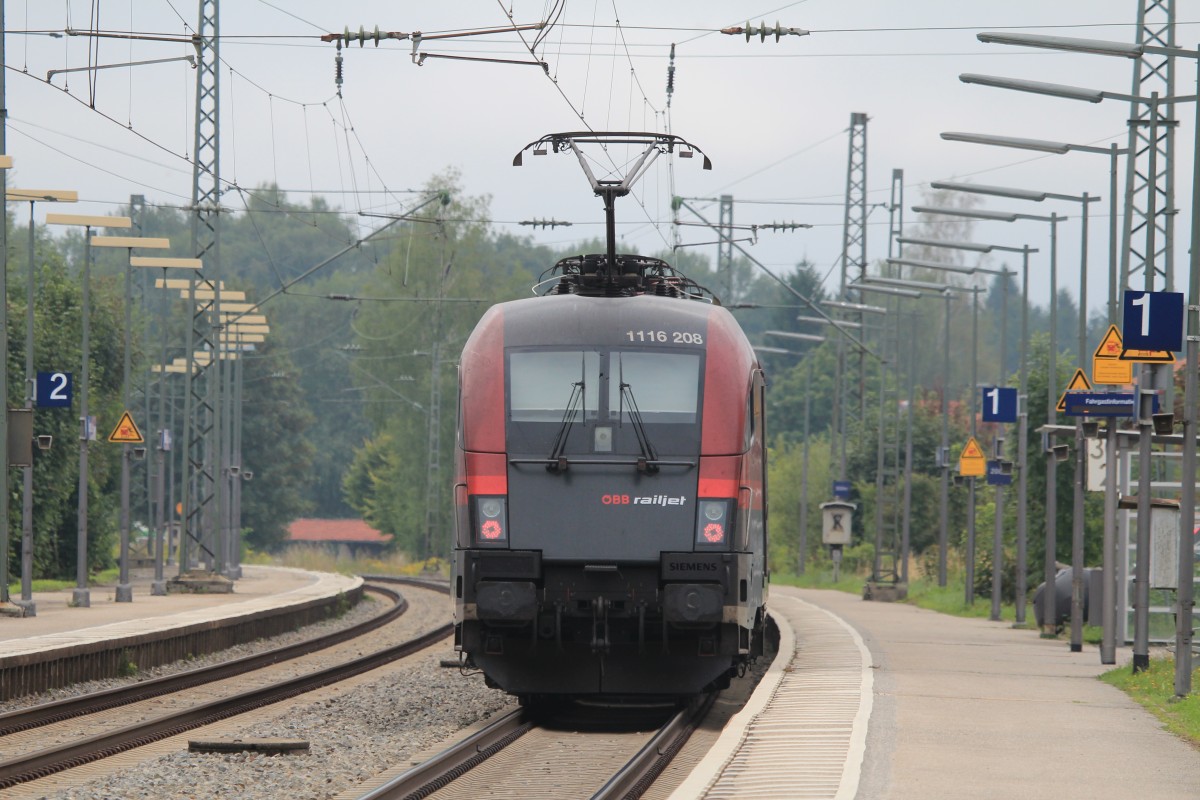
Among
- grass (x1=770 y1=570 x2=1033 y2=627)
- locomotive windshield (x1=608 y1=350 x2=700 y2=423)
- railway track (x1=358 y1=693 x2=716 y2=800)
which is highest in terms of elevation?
locomotive windshield (x1=608 y1=350 x2=700 y2=423)

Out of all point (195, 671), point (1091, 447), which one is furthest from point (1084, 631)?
point (195, 671)

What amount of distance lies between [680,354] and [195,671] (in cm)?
814

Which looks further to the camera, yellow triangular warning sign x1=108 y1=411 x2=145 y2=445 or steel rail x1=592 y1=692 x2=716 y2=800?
yellow triangular warning sign x1=108 y1=411 x2=145 y2=445

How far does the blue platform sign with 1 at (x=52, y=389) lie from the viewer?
27.5 metres

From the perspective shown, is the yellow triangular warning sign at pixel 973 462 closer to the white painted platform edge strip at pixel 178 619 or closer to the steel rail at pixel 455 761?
the white painted platform edge strip at pixel 178 619

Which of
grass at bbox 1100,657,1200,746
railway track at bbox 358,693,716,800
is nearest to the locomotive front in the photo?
railway track at bbox 358,693,716,800

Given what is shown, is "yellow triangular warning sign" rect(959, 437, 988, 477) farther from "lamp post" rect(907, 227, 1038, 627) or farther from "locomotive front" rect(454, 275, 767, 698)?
"locomotive front" rect(454, 275, 767, 698)

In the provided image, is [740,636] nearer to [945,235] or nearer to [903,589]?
[903,589]

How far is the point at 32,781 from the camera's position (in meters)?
12.2

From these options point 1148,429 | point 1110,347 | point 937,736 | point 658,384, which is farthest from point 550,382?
point 1110,347

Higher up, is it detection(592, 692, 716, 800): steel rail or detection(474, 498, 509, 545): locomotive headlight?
detection(474, 498, 509, 545): locomotive headlight

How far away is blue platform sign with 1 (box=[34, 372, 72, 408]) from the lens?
27.5 meters

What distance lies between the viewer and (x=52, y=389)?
1087 inches

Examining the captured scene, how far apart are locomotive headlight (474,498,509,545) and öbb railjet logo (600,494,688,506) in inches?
32.1
